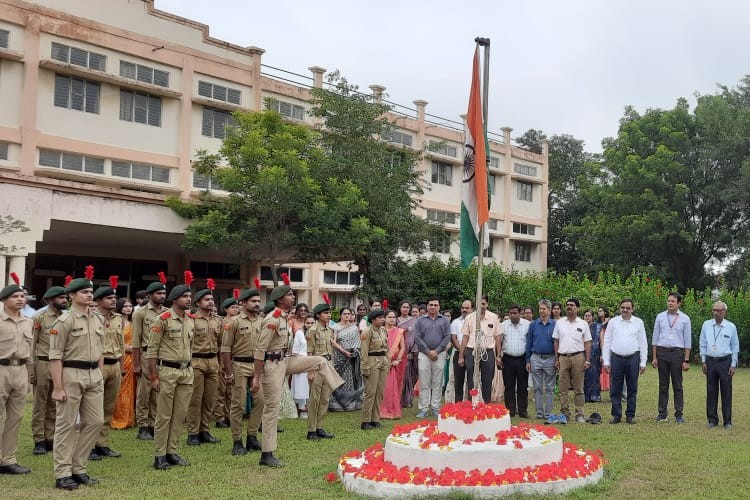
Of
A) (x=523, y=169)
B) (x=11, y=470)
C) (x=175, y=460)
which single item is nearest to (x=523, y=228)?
(x=523, y=169)

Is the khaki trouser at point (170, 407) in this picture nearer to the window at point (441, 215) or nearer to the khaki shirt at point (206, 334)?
the khaki shirt at point (206, 334)

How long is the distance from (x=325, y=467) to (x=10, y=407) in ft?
9.86

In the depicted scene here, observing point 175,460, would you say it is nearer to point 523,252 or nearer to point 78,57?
point 78,57

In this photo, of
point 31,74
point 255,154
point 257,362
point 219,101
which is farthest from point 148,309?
point 219,101

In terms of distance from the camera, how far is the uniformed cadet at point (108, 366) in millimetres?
7863

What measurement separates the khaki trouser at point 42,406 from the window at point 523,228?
36.9 m

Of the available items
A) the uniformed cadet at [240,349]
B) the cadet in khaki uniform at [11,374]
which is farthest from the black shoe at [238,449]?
the cadet in khaki uniform at [11,374]

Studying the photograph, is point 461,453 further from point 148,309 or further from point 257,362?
point 148,309

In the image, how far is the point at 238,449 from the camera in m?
8.23

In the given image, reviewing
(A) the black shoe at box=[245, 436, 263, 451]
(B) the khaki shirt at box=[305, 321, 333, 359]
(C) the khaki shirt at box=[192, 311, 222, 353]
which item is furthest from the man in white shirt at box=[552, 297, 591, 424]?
(C) the khaki shirt at box=[192, 311, 222, 353]

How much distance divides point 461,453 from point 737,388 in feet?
39.3

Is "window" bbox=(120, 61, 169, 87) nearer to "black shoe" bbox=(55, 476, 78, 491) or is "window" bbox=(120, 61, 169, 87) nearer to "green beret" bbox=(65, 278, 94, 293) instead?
"green beret" bbox=(65, 278, 94, 293)

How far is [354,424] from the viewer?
1084 cm

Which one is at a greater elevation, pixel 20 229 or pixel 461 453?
pixel 20 229
